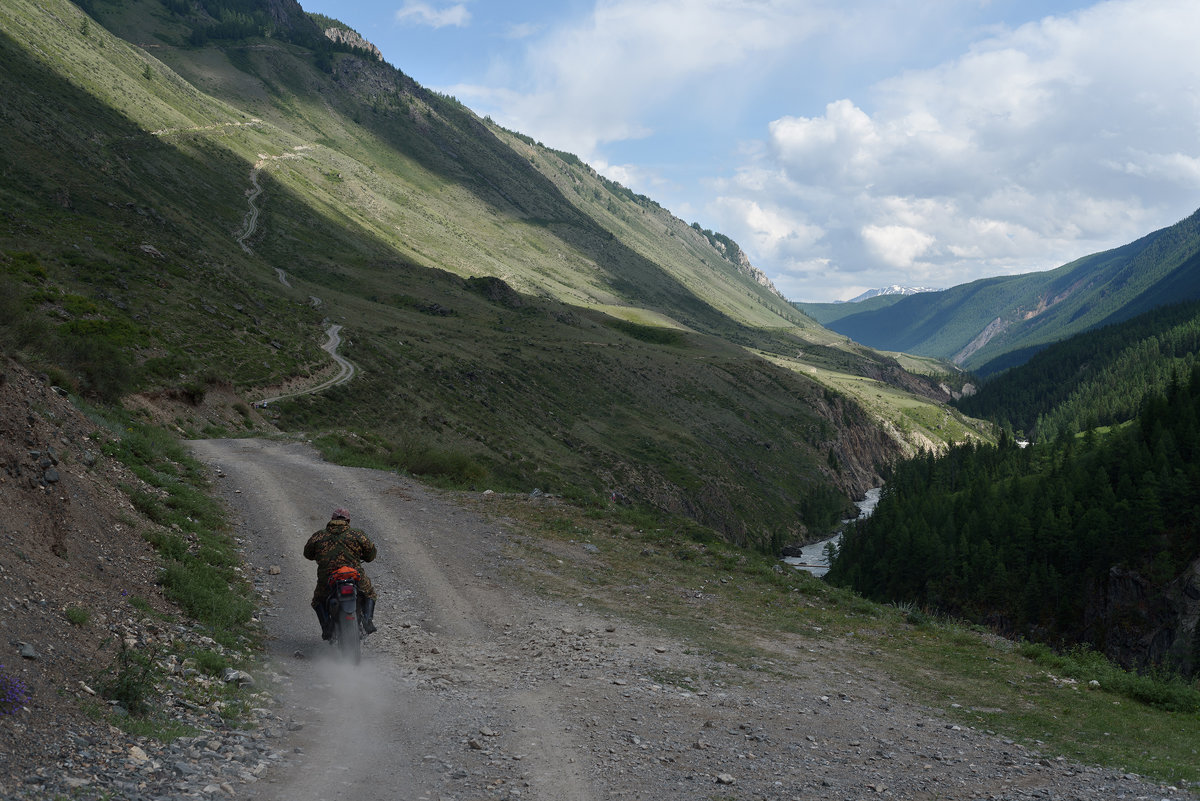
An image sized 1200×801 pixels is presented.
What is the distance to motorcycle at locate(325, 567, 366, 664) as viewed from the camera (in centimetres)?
1226

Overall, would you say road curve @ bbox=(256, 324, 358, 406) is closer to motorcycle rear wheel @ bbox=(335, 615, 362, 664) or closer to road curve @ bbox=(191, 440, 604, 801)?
road curve @ bbox=(191, 440, 604, 801)

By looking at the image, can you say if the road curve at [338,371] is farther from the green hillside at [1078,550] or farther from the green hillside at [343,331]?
the green hillside at [1078,550]

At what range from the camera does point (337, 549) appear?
1328cm

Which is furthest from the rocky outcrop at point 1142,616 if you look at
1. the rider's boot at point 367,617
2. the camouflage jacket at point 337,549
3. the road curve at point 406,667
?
the camouflage jacket at point 337,549

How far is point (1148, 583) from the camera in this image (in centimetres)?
6725

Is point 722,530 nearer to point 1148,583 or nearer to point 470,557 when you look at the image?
point 1148,583

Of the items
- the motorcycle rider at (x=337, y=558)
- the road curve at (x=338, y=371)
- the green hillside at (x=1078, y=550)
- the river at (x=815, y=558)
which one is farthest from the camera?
the river at (x=815, y=558)

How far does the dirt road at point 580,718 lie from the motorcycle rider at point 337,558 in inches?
23.2

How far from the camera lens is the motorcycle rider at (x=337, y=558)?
12.8 meters

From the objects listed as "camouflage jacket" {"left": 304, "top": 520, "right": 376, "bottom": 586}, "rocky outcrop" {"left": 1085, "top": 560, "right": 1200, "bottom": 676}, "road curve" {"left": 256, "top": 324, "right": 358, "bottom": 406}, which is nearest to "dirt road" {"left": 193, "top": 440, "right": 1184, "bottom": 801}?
"camouflage jacket" {"left": 304, "top": 520, "right": 376, "bottom": 586}

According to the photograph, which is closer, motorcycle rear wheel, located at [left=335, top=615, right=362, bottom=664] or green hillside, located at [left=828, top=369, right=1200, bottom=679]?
motorcycle rear wheel, located at [left=335, top=615, right=362, bottom=664]

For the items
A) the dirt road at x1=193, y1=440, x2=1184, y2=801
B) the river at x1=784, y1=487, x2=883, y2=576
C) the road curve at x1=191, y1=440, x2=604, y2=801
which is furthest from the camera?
the river at x1=784, y1=487, x2=883, y2=576

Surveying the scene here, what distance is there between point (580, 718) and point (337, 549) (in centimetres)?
582

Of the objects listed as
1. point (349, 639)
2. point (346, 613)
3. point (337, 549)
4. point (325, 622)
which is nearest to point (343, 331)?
point (337, 549)
